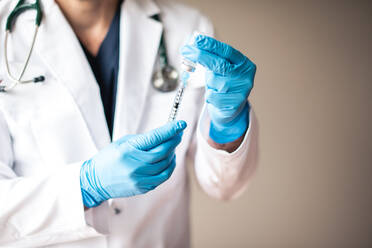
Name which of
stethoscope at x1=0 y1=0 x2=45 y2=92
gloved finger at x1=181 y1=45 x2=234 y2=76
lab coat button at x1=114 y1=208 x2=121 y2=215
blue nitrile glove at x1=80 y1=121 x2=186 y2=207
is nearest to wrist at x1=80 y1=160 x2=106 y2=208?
blue nitrile glove at x1=80 y1=121 x2=186 y2=207

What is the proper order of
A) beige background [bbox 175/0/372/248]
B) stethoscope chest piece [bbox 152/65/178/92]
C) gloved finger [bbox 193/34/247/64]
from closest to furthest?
gloved finger [bbox 193/34/247/64] → stethoscope chest piece [bbox 152/65/178/92] → beige background [bbox 175/0/372/248]

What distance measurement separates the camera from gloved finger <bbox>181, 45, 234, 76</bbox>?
0.73 meters

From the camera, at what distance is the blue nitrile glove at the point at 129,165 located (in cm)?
75

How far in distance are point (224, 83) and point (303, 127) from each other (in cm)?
102

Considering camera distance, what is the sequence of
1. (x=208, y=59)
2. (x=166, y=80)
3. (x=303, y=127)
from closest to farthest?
(x=208, y=59) → (x=166, y=80) → (x=303, y=127)

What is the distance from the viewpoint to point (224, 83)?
30.7 inches

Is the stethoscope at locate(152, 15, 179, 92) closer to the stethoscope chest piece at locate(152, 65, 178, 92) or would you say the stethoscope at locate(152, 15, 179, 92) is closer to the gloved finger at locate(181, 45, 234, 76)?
the stethoscope chest piece at locate(152, 65, 178, 92)

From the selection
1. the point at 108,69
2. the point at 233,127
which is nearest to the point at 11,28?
the point at 108,69

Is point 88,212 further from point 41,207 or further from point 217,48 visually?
point 217,48

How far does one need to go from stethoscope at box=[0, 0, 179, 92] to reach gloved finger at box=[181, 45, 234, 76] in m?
0.23

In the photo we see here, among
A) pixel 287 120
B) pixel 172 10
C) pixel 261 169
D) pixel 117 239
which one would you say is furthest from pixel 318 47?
pixel 117 239

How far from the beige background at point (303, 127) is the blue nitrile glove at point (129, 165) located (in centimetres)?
95

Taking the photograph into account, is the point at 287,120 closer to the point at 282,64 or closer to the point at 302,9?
the point at 282,64

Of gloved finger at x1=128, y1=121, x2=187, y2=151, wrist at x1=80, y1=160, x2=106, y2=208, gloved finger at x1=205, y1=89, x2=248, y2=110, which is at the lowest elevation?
wrist at x1=80, y1=160, x2=106, y2=208
